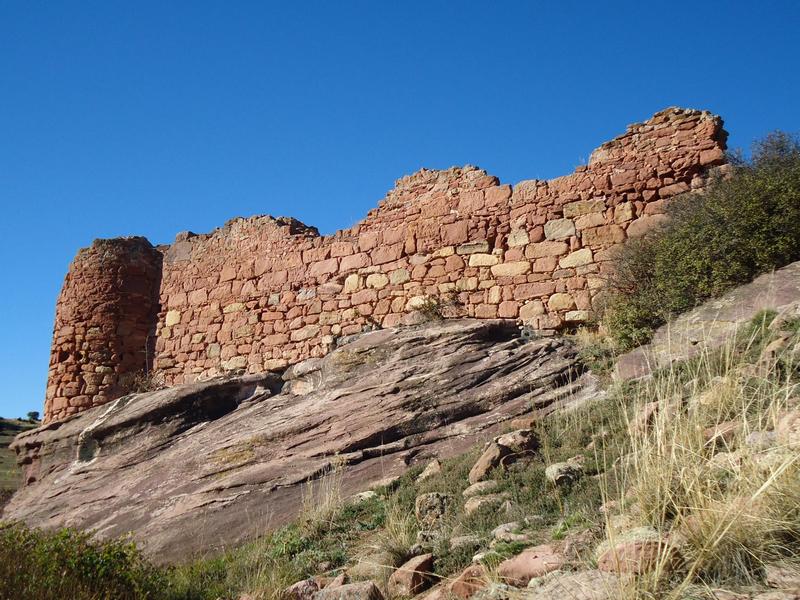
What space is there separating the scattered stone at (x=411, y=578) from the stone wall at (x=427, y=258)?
5710 millimetres

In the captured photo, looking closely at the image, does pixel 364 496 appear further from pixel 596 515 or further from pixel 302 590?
pixel 596 515

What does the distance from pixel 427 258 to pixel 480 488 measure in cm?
591

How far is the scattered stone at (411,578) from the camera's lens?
4.21m

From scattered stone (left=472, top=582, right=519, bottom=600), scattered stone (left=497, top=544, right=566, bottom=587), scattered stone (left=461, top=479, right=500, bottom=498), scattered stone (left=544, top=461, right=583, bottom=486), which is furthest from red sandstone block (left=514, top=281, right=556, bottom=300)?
scattered stone (left=472, top=582, right=519, bottom=600)

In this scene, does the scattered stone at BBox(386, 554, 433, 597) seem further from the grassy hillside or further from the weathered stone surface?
the weathered stone surface

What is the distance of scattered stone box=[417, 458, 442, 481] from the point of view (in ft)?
21.0

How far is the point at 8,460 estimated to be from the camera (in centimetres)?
1658

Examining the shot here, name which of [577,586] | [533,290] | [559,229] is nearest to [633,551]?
[577,586]

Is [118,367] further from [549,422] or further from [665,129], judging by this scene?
[665,129]

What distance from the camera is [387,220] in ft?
37.8

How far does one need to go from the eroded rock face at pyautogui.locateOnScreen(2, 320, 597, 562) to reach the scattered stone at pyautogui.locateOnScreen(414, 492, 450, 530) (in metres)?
1.33

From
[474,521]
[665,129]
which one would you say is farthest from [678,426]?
[665,129]

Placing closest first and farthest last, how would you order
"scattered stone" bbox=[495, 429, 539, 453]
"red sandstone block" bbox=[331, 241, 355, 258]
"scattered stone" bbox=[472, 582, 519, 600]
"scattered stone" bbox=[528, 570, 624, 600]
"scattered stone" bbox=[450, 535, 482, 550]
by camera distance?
"scattered stone" bbox=[528, 570, 624, 600] → "scattered stone" bbox=[472, 582, 519, 600] → "scattered stone" bbox=[450, 535, 482, 550] → "scattered stone" bbox=[495, 429, 539, 453] → "red sandstone block" bbox=[331, 241, 355, 258]

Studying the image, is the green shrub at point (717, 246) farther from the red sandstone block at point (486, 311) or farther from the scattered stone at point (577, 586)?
the scattered stone at point (577, 586)
